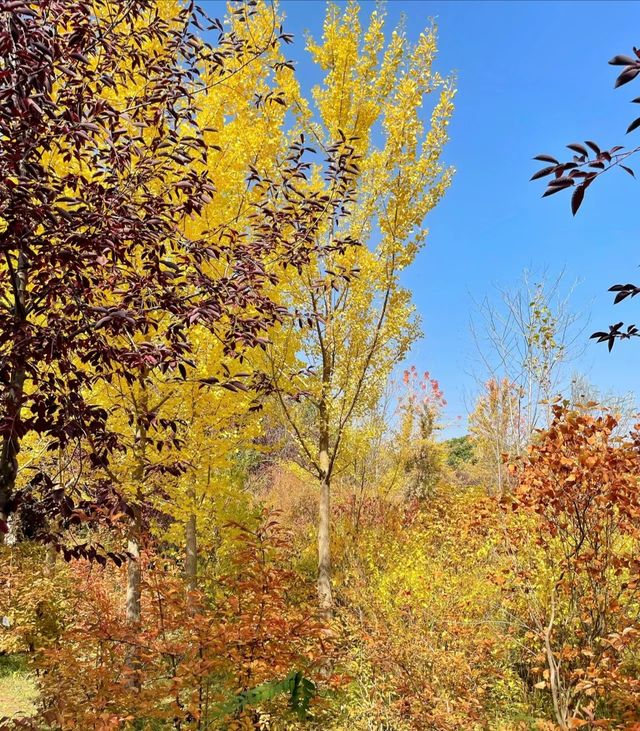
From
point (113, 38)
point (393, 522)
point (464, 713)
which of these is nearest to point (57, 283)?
point (113, 38)

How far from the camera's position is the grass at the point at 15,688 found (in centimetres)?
757

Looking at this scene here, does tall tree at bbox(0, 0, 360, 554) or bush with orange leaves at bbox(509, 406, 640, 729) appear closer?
tall tree at bbox(0, 0, 360, 554)

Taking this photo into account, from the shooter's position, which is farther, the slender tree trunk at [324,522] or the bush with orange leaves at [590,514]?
the slender tree trunk at [324,522]

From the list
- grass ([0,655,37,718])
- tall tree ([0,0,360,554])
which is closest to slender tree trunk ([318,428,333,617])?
tall tree ([0,0,360,554])

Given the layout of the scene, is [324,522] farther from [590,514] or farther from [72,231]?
[72,231]

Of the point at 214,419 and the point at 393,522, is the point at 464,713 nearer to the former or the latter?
the point at 214,419

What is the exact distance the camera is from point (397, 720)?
17.4 feet

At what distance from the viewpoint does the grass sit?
7570mm

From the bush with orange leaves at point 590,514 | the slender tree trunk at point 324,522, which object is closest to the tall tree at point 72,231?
the bush with orange leaves at point 590,514

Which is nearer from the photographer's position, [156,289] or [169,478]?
[156,289]

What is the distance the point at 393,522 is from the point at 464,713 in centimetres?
668

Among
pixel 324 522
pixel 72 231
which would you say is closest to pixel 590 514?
pixel 324 522

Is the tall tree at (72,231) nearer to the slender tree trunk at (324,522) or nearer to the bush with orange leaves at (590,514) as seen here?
the bush with orange leaves at (590,514)

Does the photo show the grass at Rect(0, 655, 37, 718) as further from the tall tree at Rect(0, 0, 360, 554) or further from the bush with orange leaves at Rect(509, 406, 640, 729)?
the bush with orange leaves at Rect(509, 406, 640, 729)
